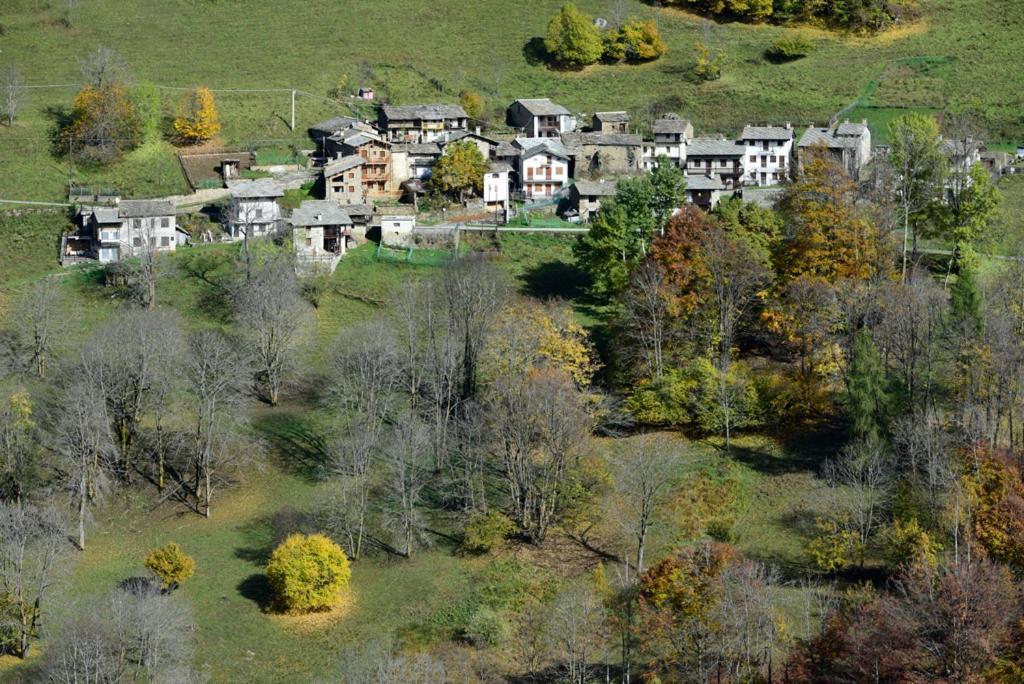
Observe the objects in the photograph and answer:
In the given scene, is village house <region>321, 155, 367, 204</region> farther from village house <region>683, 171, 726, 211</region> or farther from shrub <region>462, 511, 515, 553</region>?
shrub <region>462, 511, 515, 553</region>

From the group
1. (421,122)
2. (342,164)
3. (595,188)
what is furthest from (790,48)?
(342,164)

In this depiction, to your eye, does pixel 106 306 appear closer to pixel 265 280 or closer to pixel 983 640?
pixel 265 280

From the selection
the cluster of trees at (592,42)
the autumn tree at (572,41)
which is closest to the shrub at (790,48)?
the cluster of trees at (592,42)

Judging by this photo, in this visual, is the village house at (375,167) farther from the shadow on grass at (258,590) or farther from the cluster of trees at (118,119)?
the shadow on grass at (258,590)

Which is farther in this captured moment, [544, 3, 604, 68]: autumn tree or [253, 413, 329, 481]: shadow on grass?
[544, 3, 604, 68]: autumn tree

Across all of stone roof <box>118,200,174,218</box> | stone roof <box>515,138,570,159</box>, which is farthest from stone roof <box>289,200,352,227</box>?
stone roof <box>515,138,570,159</box>
